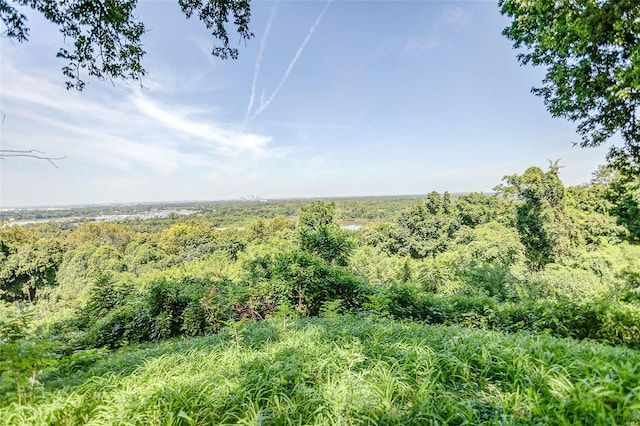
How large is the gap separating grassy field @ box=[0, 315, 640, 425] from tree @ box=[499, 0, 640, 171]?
3.93 m

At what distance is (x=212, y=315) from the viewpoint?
16.1 feet

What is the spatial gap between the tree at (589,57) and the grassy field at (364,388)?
3.93 metres

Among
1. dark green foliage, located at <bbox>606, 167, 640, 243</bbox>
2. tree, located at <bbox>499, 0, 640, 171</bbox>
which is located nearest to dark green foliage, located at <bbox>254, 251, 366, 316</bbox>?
tree, located at <bbox>499, 0, 640, 171</bbox>

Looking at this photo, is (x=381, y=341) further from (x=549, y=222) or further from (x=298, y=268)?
(x=549, y=222)

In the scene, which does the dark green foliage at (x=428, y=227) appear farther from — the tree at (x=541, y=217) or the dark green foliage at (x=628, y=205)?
the dark green foliage at (x=628, y=205)

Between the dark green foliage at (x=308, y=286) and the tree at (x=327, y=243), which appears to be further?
the tree at (x=327, y=243)

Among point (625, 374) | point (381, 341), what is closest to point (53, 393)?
point (381, 341)

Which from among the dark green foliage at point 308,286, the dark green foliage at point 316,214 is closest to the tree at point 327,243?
the dark green foliage at point 308,286

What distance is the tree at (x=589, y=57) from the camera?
10.8 ft

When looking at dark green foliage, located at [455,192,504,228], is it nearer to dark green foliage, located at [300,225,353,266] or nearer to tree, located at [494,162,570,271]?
tree, located at [494,162,570,271]

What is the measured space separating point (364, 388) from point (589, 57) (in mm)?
6138

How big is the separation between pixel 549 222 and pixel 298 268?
17371mm

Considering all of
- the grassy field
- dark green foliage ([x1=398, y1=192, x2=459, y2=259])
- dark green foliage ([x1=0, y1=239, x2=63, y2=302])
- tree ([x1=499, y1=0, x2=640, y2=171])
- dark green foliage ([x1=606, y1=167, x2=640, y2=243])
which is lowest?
dark green foliage ([x1=0, y1=239, x2=63, y2=302])

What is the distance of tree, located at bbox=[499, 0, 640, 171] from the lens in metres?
3.30
